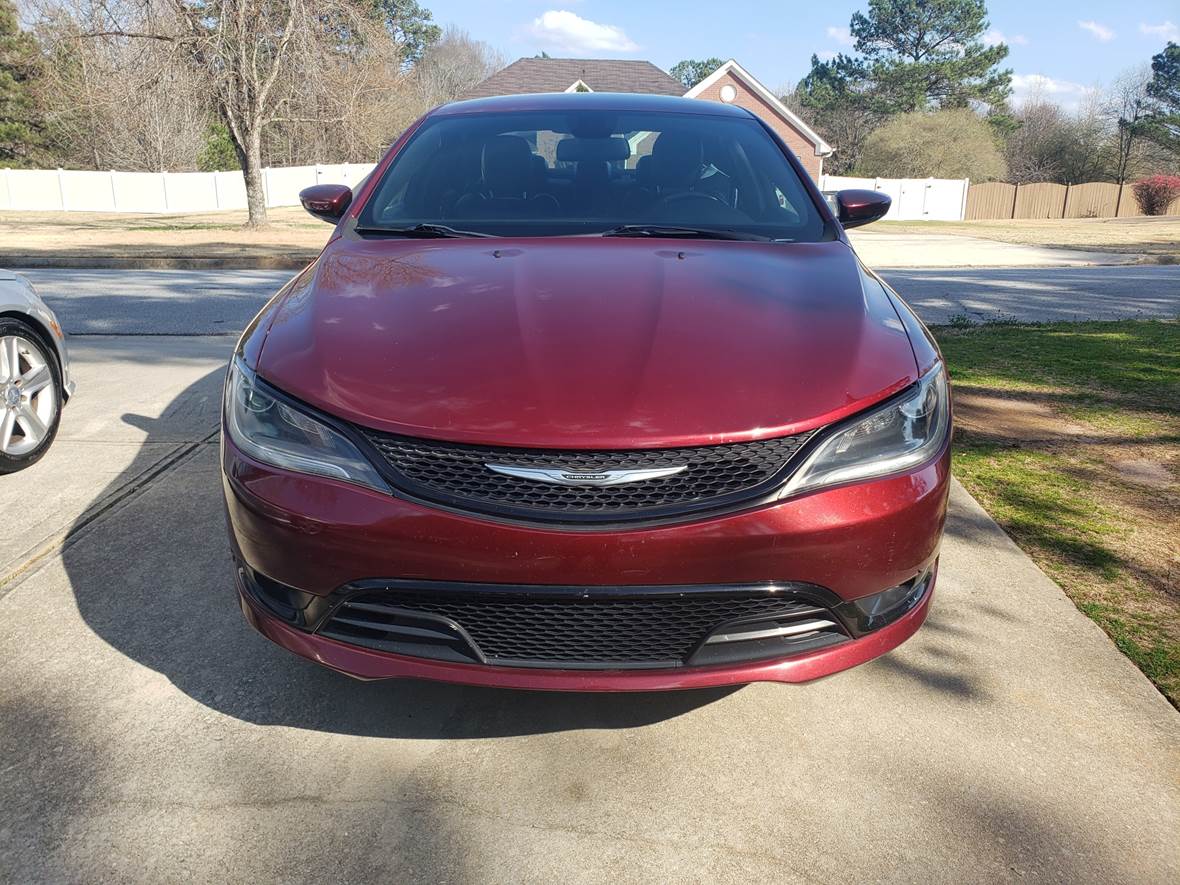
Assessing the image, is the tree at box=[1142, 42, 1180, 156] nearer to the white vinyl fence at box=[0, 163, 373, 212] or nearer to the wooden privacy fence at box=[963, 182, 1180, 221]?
the wooden privacy fence at box=[963, 182, 1180, 221]

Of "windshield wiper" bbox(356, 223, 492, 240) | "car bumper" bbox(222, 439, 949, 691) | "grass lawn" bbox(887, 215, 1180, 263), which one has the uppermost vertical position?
"windshield wiper" bbox(356, 223, 492, 240)

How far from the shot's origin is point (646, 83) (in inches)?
1702

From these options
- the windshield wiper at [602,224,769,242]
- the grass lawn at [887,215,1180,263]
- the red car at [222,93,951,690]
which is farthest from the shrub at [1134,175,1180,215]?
the red car at [222,93,951,690]

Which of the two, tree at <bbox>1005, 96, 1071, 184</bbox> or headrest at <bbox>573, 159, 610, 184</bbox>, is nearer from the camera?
headrest at <bbox>573, 159, 610, 184</bbox>

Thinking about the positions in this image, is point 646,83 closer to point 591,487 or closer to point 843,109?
point 843,109

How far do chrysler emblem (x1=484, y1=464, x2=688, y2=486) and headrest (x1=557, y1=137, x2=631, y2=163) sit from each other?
1996mm

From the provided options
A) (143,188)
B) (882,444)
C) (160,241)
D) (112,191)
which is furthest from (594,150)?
(112,191)

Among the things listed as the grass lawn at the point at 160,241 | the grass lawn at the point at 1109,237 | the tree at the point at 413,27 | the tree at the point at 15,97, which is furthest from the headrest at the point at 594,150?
the tree at the point at 413,27

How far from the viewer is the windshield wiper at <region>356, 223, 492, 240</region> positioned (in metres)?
3.19

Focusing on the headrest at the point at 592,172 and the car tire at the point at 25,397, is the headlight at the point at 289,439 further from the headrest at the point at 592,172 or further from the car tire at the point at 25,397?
the car tire at the point at 25,397

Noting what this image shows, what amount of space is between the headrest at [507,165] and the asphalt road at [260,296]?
4.56 m

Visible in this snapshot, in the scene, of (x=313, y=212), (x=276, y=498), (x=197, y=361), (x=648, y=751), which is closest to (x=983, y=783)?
(x=648, y=751)

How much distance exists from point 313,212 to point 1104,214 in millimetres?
51012

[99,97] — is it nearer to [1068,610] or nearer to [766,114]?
[1068,610]
